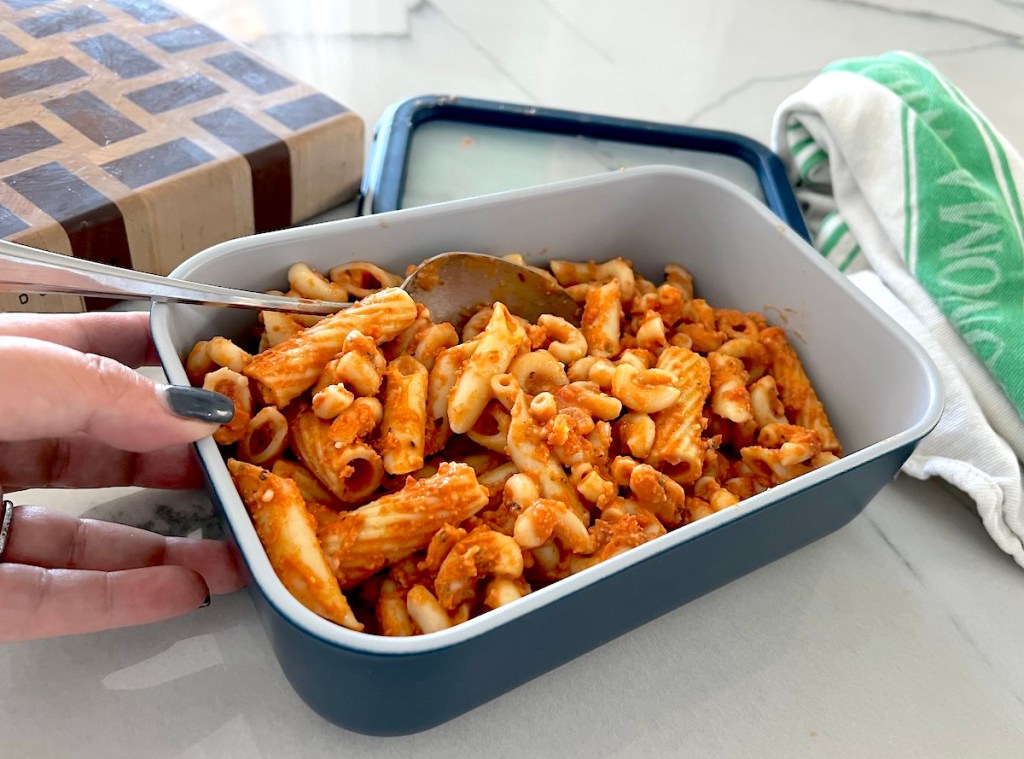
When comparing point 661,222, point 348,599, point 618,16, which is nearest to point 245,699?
point 348,599

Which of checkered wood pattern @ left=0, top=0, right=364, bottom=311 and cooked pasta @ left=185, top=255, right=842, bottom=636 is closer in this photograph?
cooked pasta @ left=185, top=255, right=842, bottom=636

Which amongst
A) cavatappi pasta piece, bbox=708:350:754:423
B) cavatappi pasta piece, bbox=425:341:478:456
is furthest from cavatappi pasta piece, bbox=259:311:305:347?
cavatappi pasta piece, bbox=708:350:754:423

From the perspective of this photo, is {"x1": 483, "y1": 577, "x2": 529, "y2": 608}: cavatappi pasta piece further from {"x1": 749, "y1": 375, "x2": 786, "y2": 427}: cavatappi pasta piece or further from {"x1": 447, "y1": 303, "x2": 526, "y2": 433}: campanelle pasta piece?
{"x1": 749, "y1": 375, "x2": 786, "y2": 427}: cavatappi pasta piece

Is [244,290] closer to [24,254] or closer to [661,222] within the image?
[24,254]

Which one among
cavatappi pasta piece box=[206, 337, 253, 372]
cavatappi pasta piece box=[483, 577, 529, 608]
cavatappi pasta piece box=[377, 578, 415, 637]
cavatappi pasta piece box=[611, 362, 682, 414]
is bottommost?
cavatappi pasta piece box=[377, 578, 415, 637]

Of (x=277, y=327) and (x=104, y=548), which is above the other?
(x=277, y=327)

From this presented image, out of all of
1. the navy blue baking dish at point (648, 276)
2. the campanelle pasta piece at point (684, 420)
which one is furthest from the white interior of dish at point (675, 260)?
the campanelle pasta piece at point (684, 420)

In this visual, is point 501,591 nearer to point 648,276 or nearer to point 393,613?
point 393,613

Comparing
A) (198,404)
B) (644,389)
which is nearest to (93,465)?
(198,404)
